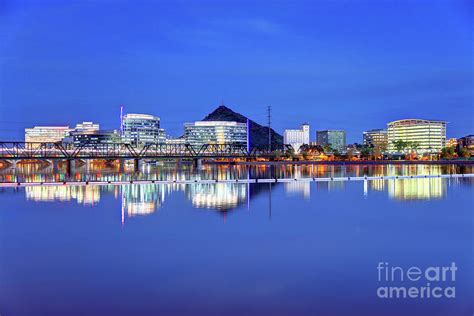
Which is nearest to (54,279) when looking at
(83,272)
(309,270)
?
(83,272)

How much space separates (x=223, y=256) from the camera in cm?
1503

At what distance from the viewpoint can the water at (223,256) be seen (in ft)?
34.9

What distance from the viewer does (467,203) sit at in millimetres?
29797

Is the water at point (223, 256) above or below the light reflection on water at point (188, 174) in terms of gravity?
below

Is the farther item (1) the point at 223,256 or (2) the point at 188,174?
(2) the point at 188,174

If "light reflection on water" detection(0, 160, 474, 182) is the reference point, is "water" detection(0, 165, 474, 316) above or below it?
below

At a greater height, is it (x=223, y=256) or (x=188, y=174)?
(x=188, y=174)

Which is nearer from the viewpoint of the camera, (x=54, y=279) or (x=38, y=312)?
(x=38, y=312)

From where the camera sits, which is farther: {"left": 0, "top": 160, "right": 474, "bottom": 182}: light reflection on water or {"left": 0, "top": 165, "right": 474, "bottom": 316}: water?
{"left": 0, "top": 160, "right": 474, "bottom": 182}: light reflection on water

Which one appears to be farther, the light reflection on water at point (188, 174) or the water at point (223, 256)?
the light reflection on water at point (188, 174)

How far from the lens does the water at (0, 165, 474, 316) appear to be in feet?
34.9

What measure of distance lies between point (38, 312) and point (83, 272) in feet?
9.85

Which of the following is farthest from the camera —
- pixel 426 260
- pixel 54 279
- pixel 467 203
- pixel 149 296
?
pixel 467 203

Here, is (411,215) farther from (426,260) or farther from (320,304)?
(320,304)
